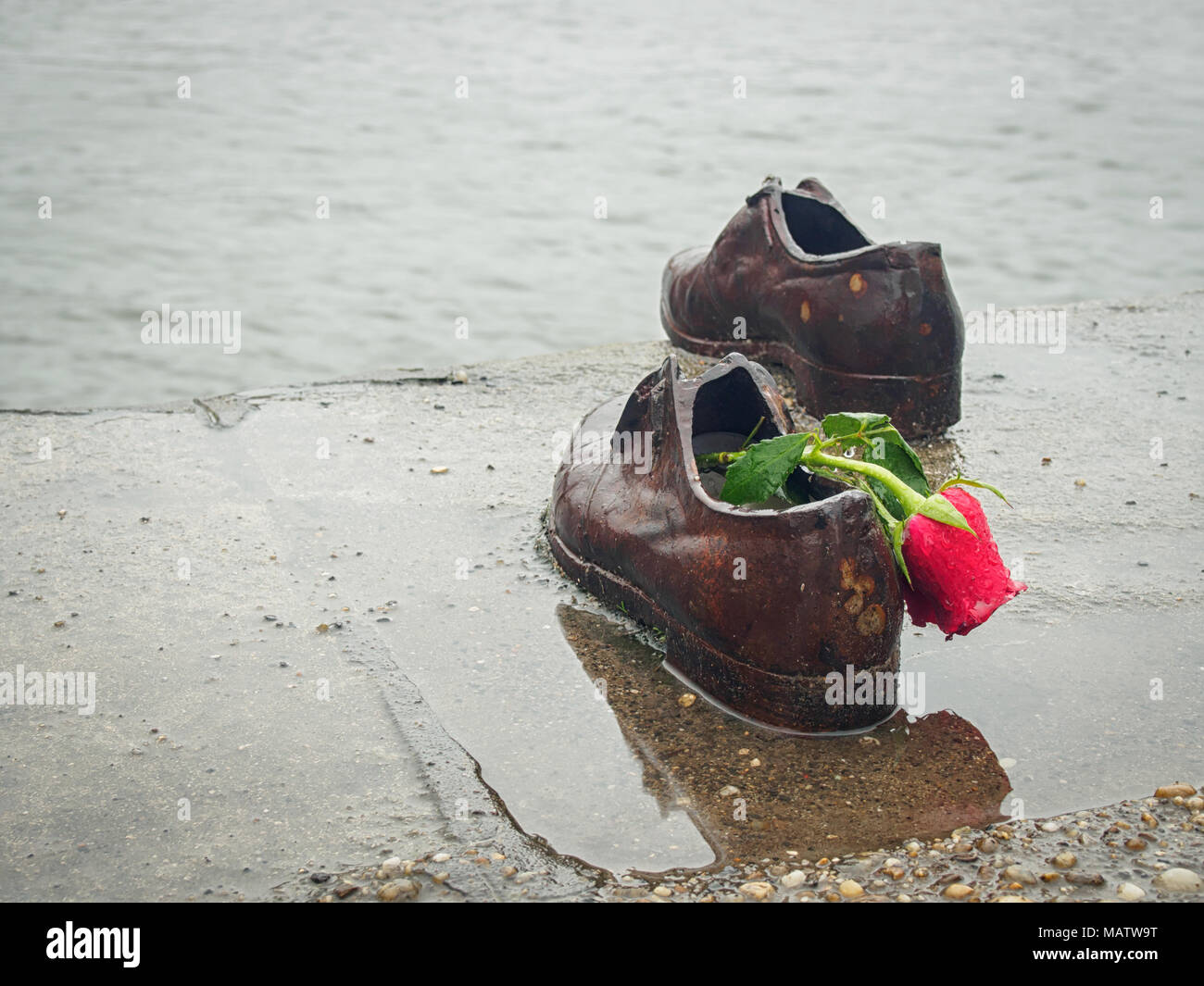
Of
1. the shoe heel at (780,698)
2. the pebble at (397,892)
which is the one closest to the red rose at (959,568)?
the shoe heel at (780,698)

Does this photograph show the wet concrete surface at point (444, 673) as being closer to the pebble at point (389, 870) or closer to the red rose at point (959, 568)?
the pebble at point (389, 870)

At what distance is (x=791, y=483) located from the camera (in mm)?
2322

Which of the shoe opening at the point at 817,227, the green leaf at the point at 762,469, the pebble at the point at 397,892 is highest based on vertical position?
the shoe opening at the point at 817,227

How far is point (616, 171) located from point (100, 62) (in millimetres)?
4756

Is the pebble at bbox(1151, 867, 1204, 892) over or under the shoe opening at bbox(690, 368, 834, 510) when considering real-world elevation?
under

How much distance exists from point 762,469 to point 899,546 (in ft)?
Result: 0.86

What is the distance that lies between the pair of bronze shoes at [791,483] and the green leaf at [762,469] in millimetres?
43

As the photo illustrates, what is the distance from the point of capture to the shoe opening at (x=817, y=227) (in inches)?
135

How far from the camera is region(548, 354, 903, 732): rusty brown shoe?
1978 mm

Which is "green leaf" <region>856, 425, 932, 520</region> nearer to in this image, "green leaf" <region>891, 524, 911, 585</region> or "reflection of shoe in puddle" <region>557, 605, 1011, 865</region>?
"green leaf" <region>891, 524, 911, 585</region>

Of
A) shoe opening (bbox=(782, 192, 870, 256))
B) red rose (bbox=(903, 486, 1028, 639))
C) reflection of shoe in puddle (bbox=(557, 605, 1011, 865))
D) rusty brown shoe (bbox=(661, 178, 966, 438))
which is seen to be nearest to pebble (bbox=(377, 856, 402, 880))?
reflection of shoe in puddle (bbox=(557, 605, 1011, 865))

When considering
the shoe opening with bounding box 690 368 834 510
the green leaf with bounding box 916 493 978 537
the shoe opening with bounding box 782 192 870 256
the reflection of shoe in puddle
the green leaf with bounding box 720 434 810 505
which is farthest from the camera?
the shoe opening with bounding box 782 192 870 256

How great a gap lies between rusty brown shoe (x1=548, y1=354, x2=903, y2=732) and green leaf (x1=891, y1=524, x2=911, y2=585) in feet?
0.12
